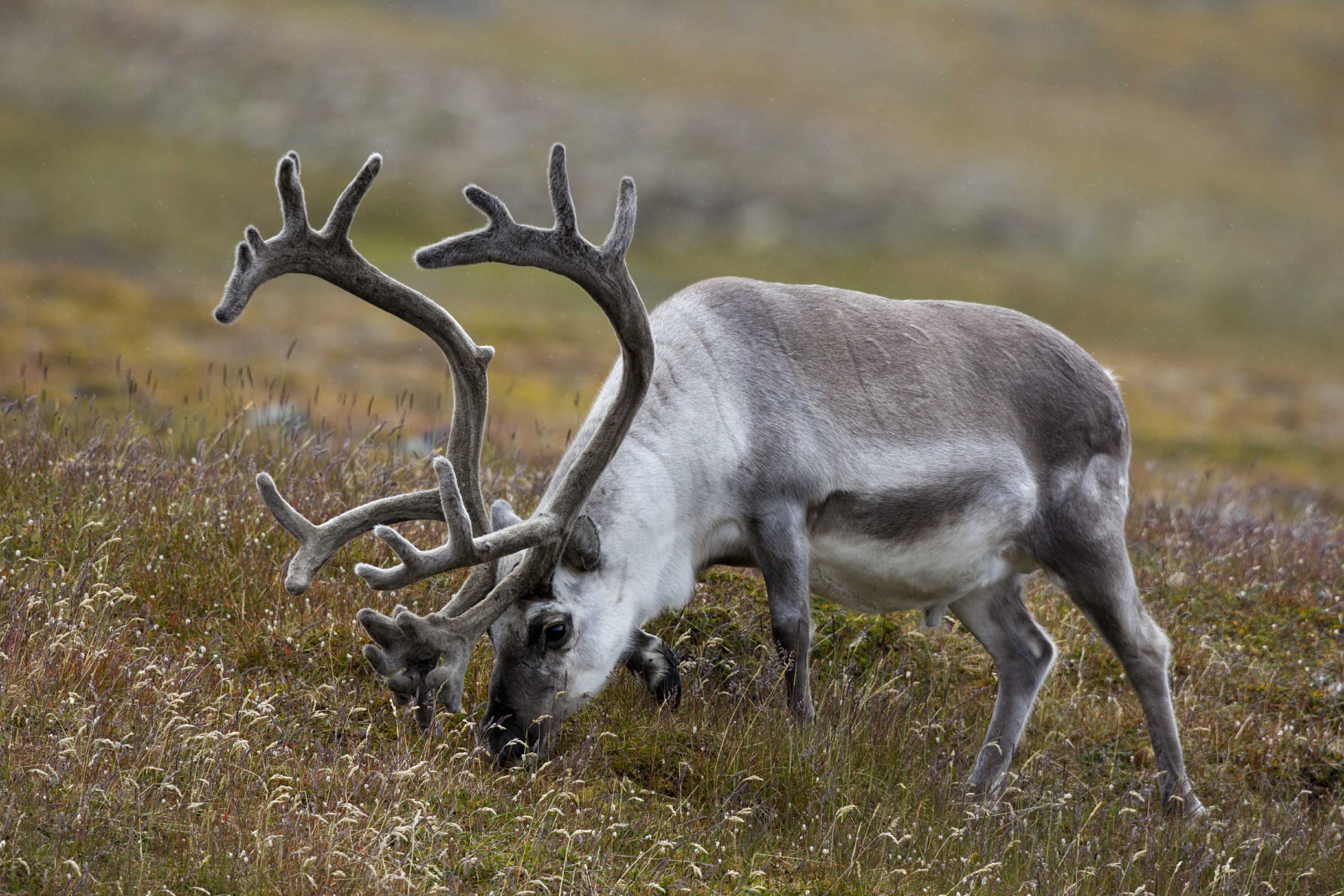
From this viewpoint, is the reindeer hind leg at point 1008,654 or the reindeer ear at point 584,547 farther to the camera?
the reindeer hind leg at point 1008,654

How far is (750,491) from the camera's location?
17.7 ft

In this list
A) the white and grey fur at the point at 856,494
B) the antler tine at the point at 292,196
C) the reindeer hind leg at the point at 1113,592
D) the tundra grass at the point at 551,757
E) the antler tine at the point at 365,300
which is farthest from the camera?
the reindeer hind leg at the point at 1113,592

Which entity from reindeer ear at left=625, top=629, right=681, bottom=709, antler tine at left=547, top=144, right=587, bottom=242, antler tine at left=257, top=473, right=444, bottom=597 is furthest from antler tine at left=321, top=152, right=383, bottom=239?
reindeer ear at left=625, top=629, right=681, bottom=709

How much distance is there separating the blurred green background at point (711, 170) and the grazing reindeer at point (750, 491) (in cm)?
1902

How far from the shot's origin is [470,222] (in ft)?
164

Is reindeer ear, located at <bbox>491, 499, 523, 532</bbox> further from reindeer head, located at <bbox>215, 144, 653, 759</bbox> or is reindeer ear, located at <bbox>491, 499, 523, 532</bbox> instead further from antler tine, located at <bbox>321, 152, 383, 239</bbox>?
antler tine, located at <bbox>321, 152, 383, 239</bbox>

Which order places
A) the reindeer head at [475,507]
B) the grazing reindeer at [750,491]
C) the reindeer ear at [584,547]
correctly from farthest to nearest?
the reindeer ear at [584,547], the grazing reindeer at [750,491], the reindeer head at [475,507]

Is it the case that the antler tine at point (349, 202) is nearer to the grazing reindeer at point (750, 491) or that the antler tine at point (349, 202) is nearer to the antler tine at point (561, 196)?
the grazing reindeer at point (750, 491)

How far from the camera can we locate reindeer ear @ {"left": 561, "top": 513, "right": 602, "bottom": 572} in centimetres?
507

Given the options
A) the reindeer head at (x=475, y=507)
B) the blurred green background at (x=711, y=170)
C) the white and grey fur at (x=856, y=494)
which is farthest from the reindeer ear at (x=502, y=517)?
the blurred green background at (x=711, y=170)

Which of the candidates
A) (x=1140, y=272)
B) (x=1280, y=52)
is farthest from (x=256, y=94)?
(x=1280, y=52)

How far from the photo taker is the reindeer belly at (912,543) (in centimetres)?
565

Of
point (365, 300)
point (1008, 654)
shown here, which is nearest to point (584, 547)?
point (365, 300)

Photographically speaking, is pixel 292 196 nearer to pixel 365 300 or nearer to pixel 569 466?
pixel 365 300
